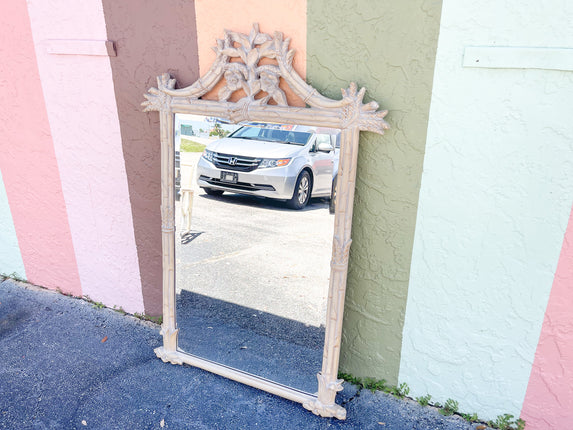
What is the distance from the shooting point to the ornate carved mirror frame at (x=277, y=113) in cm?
220

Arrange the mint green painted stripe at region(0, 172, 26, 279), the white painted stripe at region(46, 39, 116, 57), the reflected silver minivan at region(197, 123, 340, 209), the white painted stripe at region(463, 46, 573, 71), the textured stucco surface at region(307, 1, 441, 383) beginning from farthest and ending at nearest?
the mint green painted stripe at region(0, 172, 26, 279)
the white painted stripe at region(46, 39, 116, 57)
the reflected silver minivan at region(197, 123, 340, 209)
the textured stucco surface at region(307, 1, 441, 383)
the white painted stripe at region(463, 46, 573, 71)

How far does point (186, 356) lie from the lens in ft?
9.70

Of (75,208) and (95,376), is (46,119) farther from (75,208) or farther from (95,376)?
(95,376)

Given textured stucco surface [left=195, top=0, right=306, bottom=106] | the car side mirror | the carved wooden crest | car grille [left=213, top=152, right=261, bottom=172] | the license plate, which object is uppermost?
textured stucco surface [left=195, top=0, right=306, bottom=106]

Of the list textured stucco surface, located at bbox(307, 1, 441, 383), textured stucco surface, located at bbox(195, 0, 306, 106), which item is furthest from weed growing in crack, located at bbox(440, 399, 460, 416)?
textured stucco surface, located at bbox(195, 0, 306, 106)

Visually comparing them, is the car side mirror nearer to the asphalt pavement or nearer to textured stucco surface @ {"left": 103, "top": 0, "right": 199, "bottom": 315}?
textured stucco surface @ {"left": 103, "top": 0, "right": 199, "bottom": 315}

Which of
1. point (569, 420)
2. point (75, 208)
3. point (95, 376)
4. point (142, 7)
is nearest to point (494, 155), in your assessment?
point (569, 420)

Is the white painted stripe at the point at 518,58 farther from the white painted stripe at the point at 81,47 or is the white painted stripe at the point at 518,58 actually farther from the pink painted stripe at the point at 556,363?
the white painted stripe at the point at 81,47

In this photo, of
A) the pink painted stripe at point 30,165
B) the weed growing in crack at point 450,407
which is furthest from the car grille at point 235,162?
the weed growing in crack at point 450,407

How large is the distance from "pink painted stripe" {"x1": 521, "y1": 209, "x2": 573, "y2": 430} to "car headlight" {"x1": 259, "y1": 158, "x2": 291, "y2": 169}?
1601mm

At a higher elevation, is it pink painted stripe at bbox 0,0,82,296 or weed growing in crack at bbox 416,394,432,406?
pink painted stripe at bbox 0,0,82,296

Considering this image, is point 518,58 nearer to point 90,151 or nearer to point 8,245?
point 90,151

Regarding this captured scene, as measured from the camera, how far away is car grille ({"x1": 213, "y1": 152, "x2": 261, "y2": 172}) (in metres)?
2.58

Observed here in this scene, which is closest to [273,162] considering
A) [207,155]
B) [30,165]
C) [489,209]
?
[207,155]
